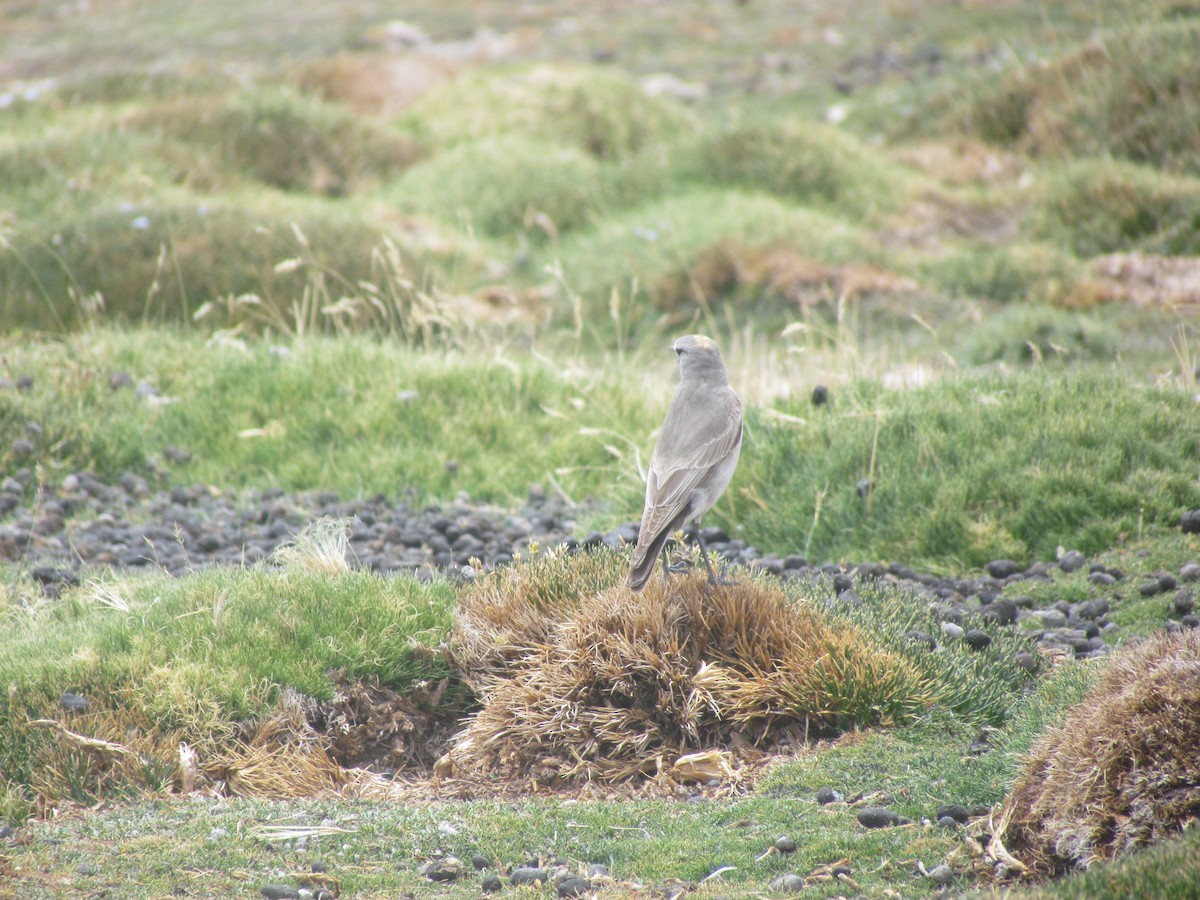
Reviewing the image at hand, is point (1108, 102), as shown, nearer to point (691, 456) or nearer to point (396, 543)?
point (396, 543)

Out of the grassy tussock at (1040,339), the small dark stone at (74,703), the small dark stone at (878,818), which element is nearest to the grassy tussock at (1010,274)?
the grassy tussock at (1040,339)

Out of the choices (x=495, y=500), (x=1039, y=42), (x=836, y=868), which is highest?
(x=1039, y=42)

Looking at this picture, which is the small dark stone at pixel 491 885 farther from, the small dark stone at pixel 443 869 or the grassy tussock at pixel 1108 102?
the grassy tussock at pixel 1108 102

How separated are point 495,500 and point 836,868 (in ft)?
17.7

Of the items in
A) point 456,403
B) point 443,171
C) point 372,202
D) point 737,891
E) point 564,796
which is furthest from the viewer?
point 443,171

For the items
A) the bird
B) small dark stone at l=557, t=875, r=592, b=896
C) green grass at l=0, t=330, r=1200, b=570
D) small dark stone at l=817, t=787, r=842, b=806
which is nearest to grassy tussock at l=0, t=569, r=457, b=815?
the bird

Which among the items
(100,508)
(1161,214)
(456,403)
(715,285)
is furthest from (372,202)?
(1161,214)

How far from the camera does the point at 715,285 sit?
50.5 feet

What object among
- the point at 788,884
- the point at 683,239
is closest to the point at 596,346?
the point at 683,239

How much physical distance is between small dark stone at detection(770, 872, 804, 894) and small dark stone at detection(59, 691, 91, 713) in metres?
3.41

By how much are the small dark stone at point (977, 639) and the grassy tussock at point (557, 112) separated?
15.1 metres

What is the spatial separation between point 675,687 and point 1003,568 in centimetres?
285

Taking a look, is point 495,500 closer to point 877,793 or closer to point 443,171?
point 877,793

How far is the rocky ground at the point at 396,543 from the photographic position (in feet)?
22.3
